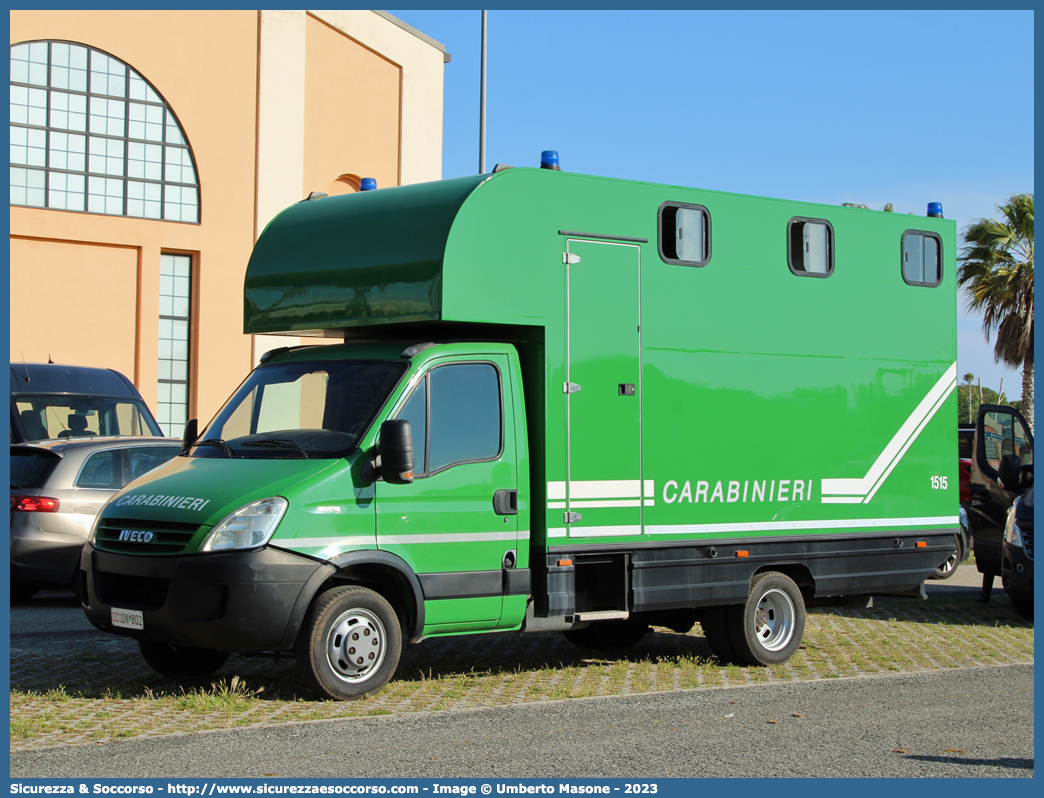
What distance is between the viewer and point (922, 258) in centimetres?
1099

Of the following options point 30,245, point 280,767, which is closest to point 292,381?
point 280,767

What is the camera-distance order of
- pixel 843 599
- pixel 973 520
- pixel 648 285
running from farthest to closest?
1. pixel 973 520
2. pixel 843 599
3. pixel 648 285

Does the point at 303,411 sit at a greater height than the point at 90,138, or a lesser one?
lesser

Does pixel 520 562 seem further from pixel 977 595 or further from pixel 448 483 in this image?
pixel 977 595

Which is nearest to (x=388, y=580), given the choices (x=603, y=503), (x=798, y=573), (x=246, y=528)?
(x=246, y=528)

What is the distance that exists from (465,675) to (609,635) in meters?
1.90

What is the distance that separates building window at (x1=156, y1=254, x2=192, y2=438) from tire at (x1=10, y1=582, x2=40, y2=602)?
1618 centimetres

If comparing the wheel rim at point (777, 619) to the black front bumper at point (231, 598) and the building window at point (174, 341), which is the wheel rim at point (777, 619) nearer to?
the black front bumper at point (231, 598)

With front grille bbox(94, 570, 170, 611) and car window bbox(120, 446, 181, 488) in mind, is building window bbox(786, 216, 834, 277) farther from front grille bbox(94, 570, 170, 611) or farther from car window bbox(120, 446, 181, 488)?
car window bbox(120, 446, 181, 488)

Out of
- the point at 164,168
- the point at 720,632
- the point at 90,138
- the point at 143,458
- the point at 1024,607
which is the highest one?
the point at 90,138

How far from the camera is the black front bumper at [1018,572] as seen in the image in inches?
499

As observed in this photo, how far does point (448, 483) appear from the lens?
8.41 meters

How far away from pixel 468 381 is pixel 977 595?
30.3 feet

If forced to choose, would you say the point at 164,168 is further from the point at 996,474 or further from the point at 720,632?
the point at 720,632
